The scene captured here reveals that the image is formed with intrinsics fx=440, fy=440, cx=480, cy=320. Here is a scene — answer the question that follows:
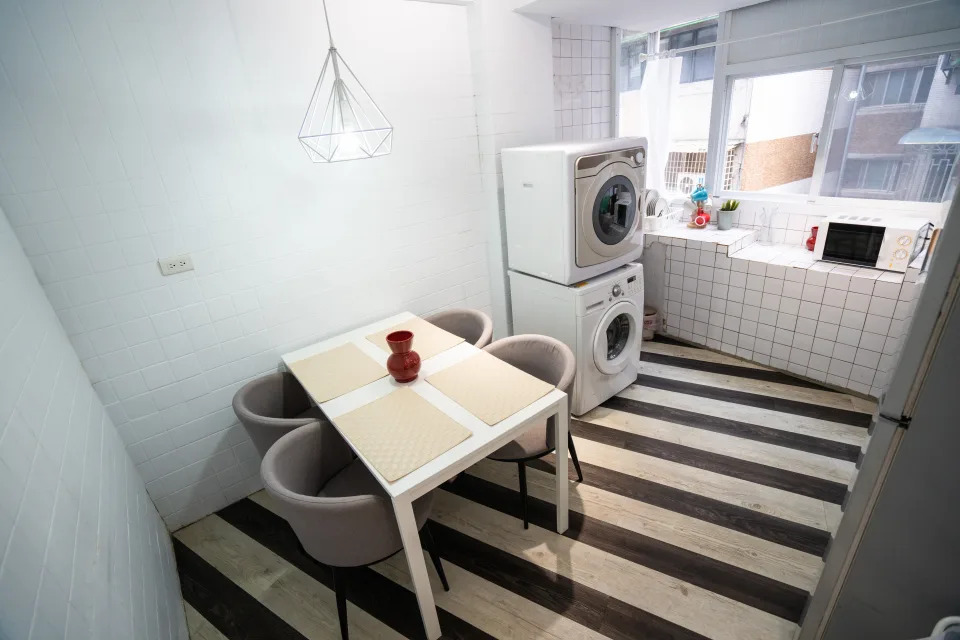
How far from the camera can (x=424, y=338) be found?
96.7 inches

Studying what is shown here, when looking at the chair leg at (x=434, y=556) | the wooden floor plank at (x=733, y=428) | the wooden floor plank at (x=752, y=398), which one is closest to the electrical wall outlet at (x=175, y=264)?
the chair leg at (x=434, y=556)

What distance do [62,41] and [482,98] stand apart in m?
2.01

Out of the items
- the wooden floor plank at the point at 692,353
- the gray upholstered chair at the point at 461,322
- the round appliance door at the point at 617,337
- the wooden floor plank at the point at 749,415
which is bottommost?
the wooden floor plank at the point at 749,415

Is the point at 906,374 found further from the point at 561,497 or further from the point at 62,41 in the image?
the point at 62,41

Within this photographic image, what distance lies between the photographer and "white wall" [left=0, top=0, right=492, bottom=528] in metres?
1.75

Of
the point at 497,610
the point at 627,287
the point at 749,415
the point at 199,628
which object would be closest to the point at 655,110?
the point at 627,287

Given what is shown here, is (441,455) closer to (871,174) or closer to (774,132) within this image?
(871,174)

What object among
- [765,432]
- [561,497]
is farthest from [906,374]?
[765,432]

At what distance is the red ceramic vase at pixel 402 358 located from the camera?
1950mm

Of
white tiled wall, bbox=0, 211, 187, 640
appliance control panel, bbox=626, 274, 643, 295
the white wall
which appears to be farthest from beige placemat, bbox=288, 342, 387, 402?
appliance control panel, bbox=626, 274, 643, 295

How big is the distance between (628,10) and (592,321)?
2.07 meters

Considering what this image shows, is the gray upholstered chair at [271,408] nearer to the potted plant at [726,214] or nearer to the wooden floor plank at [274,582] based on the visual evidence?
the wooden floor plank at [274,582]

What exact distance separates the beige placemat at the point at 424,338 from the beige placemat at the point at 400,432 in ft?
1.33

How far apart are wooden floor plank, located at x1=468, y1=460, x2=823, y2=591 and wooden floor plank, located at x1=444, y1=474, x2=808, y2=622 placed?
3cm
